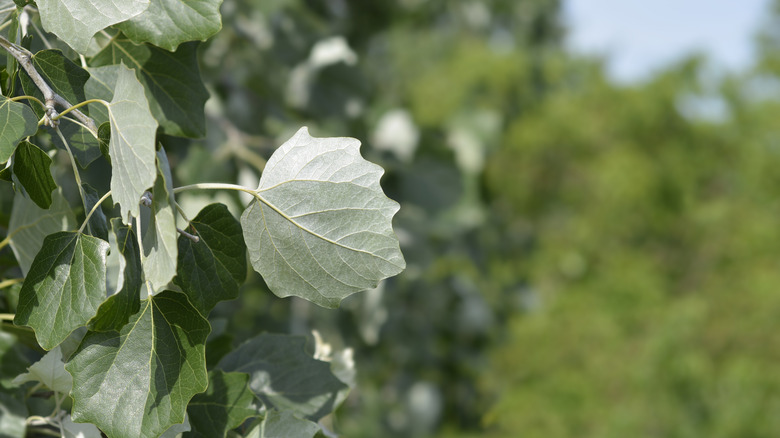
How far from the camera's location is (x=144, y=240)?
0.28m

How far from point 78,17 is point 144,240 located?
100 millimetres

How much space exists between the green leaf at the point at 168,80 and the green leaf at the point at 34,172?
0.10m

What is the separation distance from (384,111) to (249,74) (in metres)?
0.32

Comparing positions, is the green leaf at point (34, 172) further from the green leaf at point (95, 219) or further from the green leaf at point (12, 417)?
the green leaf at point (12, 417)

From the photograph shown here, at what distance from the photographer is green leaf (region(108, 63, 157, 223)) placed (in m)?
0.25

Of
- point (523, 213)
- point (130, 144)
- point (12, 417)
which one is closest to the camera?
point (130, 144)

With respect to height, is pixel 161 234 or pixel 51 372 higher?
pixel 161 234

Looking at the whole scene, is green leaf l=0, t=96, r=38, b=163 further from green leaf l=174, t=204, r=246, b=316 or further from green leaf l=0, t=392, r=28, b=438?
green leaf l=0, t=392, r=28, b=438

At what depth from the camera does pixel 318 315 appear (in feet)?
4.45

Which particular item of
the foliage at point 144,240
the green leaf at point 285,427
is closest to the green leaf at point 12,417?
the foliage at point 144,240

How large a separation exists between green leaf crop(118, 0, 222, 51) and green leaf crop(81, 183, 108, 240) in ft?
0.25

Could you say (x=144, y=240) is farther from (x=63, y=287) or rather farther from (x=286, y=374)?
(x=286, y=374)

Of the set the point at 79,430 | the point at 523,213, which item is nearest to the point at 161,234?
the point at 79,430

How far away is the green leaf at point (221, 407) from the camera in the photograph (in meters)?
0.32
